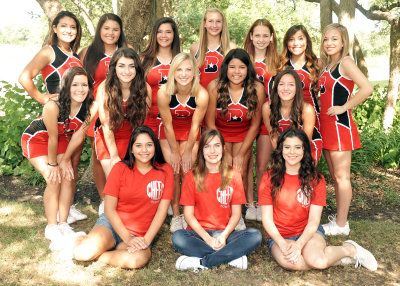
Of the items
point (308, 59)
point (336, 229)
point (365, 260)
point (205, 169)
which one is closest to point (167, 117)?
point (205, 169)

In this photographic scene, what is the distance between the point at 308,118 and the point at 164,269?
197cm

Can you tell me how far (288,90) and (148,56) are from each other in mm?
1639

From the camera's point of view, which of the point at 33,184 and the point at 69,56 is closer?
the point at 69,56

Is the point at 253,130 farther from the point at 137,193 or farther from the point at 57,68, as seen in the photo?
the point at 57,68

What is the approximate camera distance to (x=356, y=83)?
407 centimetres

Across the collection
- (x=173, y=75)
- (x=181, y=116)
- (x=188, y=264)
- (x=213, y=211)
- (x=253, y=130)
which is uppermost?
(x=173, y=75)

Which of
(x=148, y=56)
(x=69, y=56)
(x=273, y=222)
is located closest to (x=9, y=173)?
(x=69, y=56)

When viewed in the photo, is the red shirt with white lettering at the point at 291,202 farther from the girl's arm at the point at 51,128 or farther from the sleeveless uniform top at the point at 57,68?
the sleeveless uniform top at the point at 57,68

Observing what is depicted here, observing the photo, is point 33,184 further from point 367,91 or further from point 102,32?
point 367,91

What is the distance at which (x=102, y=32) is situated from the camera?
15.1 ft

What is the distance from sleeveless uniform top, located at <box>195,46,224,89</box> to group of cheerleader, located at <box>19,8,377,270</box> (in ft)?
Answer: 0.04

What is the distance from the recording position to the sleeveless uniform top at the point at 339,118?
415 centimetres

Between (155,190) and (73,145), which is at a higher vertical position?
(73,145)

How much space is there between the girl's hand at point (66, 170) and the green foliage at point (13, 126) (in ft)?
8.19
